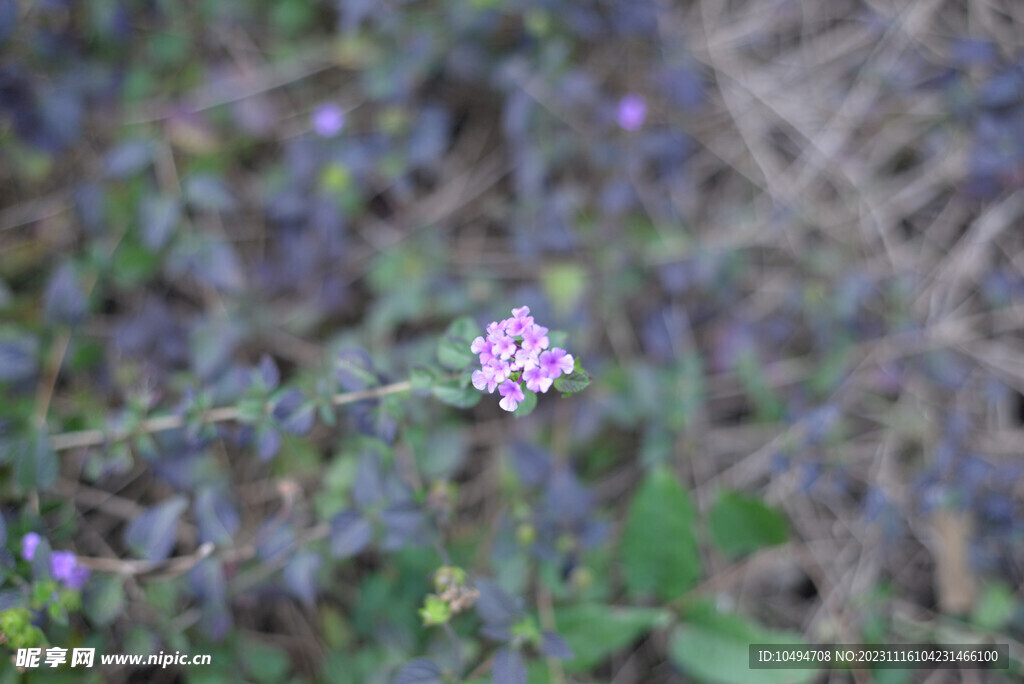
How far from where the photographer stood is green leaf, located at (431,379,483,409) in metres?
1.74

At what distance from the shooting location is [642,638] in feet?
9.31

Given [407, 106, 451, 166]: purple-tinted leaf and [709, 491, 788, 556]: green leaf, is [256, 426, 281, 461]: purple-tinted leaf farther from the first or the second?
[709, 491, 788, 556]: green leaf

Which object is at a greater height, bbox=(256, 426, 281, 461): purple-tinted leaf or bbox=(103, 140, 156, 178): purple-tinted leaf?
bbox=(103, 140, 156, 178): purple-tinted leaf

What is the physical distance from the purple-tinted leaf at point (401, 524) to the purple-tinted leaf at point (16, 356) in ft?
4.67

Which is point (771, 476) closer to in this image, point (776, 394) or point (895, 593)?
point (776, 394)

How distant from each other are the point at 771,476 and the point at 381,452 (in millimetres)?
1675

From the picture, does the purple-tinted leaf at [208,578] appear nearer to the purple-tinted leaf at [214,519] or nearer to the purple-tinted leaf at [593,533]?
the purple-tinted leaf at [214,519]

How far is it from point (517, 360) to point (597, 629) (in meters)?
1.28

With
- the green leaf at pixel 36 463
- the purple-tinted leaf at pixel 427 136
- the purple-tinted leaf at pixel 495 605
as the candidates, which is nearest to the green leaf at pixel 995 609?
the purple-tinted leaf at pixel 495 605

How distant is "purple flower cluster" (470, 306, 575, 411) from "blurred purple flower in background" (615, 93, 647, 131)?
69.7 inches

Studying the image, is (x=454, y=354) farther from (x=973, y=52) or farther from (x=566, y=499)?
(x=973, y=52)

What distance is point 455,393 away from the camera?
1739 mm

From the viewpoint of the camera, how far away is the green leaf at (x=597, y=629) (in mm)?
2357

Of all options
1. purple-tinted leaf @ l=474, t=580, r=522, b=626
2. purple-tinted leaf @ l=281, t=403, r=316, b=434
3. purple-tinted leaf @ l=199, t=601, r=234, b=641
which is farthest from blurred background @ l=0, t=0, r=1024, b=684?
purple-tinted leaf @ l=281, t=403, r=316, b=434
